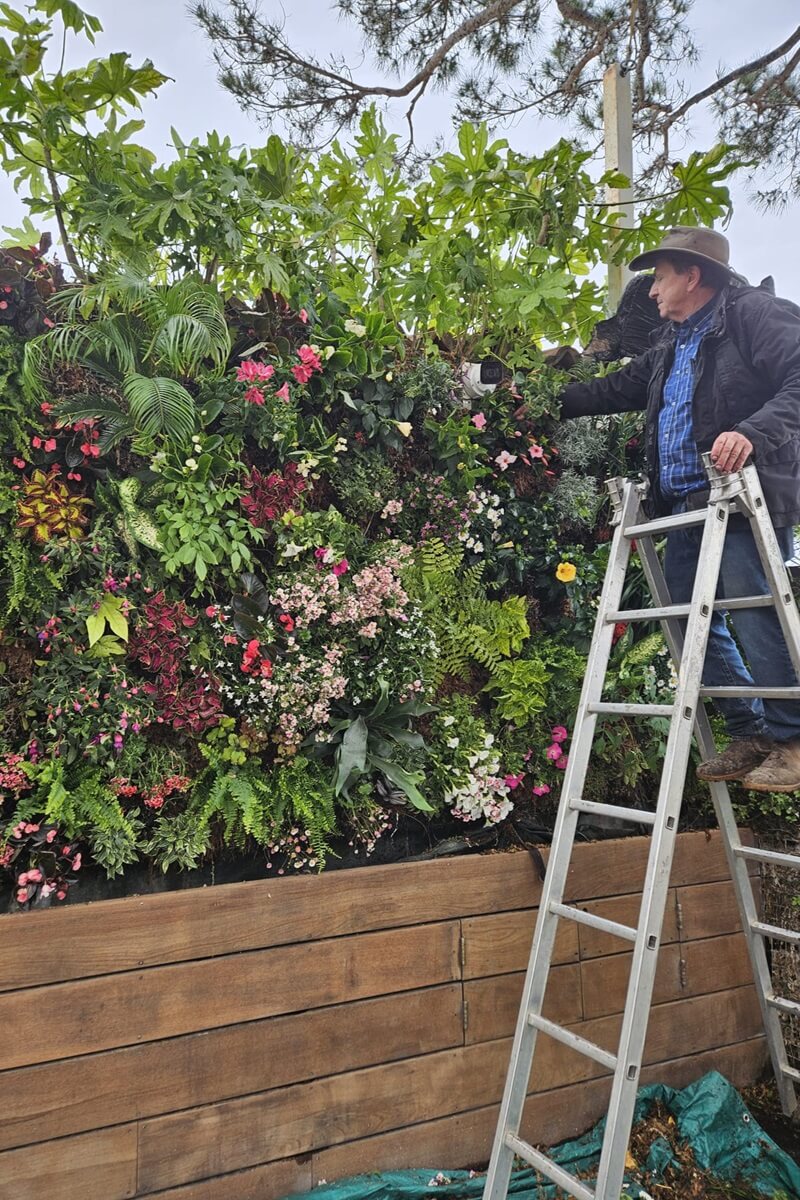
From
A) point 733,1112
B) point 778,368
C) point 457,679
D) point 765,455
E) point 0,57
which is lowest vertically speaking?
point 733,1112

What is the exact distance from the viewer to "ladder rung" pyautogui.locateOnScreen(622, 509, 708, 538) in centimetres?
238

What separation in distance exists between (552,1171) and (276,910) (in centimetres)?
98

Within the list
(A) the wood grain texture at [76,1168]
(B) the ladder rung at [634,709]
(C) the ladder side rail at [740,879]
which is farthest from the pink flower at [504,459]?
(A) the wood grain texture at [76,1168]

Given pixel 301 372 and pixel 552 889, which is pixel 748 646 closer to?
pixel 552 889

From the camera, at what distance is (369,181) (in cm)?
326

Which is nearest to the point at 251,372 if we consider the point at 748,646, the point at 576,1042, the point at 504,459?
the point at 504,459

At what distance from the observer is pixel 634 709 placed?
230 cm

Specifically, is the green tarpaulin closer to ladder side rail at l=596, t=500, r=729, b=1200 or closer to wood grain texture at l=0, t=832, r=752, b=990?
ladder side rail at l=596, t=500, r=729, b=1200

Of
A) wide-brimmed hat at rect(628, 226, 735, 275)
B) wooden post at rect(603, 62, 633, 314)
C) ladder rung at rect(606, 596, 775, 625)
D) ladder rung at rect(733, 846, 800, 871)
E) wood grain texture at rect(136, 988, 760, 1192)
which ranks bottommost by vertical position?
wood grain texture at rect(136, 988, 760, 1192)

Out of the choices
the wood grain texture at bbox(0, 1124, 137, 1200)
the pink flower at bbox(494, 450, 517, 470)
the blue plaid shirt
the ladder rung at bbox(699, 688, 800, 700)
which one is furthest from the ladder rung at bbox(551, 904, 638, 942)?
the pink flower at bbox(494, 450, 517, 470)

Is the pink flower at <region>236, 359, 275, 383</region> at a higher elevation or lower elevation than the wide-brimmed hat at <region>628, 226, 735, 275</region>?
lower

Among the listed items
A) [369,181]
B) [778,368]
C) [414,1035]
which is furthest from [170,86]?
[414,1035]

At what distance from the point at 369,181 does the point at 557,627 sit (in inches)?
76.8

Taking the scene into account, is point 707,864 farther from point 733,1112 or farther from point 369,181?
point 369,181
